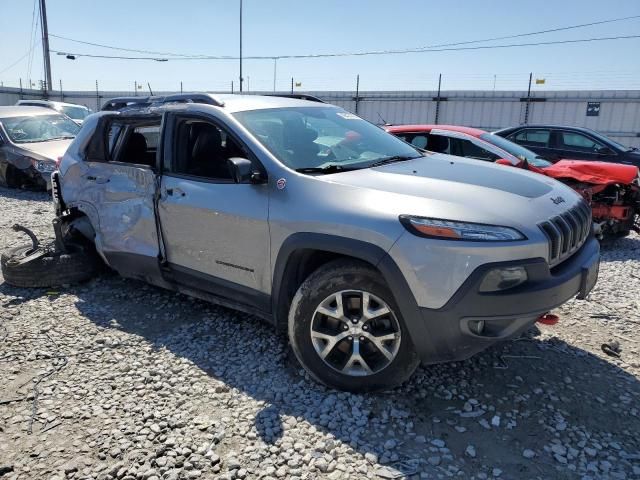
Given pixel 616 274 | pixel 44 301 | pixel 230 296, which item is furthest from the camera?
pixel 616 274

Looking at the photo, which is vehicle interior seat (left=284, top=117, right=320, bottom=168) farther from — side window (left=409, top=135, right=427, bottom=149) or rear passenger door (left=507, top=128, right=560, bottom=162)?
rear passenger door (left=507, top=128, right=560, bottom=162)

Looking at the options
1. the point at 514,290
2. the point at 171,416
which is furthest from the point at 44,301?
the point at 514,290

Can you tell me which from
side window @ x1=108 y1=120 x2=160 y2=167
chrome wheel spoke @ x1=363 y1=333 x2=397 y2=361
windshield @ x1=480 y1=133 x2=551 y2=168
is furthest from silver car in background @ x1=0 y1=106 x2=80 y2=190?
chrome wheel spoke @ x1=363 y1=333 x2=397 y2=361

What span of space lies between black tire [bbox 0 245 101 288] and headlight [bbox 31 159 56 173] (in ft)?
17.6

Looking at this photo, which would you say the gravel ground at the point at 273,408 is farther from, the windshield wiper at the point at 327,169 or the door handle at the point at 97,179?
the windshield wiper at the point at 327,169

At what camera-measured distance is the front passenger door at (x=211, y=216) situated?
331 cm

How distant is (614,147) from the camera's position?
9.58 meters

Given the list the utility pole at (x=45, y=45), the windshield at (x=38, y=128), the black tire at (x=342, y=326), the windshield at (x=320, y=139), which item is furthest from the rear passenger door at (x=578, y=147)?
the utility pole at (x=45, y=45)

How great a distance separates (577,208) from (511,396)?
4.21ft

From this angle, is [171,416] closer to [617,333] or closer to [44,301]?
[44,301]

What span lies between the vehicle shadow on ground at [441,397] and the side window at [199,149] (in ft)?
4.03

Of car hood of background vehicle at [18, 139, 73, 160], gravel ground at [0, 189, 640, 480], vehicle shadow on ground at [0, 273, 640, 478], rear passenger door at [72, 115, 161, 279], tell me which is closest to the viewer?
gravel ground at [0, 189, 640, 480]

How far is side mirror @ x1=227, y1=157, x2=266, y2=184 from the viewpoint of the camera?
3148mm

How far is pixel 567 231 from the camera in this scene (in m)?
2.96
